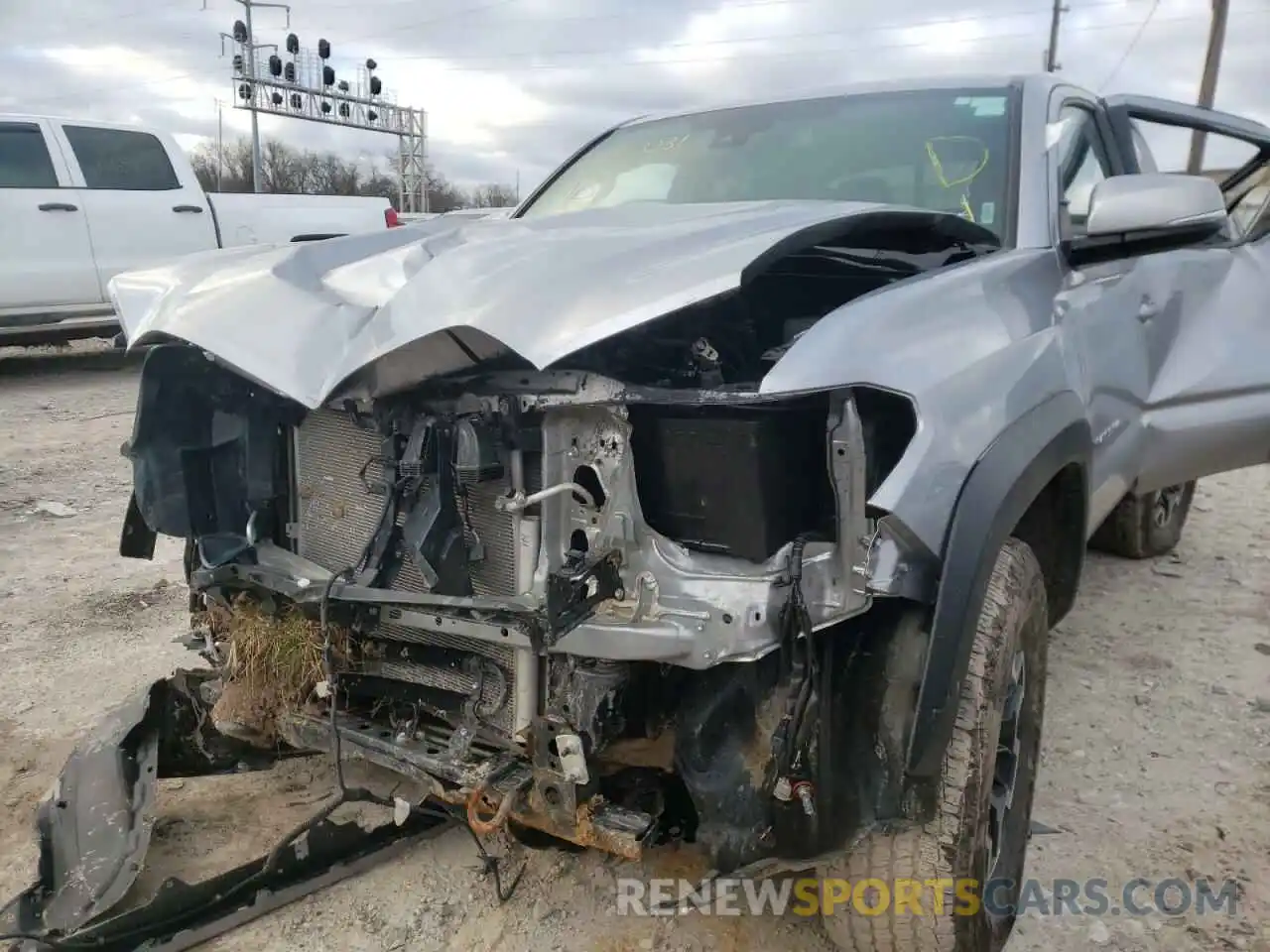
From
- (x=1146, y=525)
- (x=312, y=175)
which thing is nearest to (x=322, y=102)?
(x=312, y=175)

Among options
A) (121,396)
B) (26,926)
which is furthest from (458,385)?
→ (121,396)

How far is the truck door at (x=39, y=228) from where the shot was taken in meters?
8.30

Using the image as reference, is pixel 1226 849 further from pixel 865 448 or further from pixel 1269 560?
pixel 1269 560

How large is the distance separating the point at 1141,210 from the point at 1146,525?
8.71 feet

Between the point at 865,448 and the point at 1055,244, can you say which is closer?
the point at 865,448

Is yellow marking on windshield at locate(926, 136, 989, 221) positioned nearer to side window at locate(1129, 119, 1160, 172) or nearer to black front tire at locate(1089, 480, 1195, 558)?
side window at locate(1129, 119, 1160, 172)

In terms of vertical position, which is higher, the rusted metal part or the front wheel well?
the front wheel well

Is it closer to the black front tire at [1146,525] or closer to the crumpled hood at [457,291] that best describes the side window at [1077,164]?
the crumpled hood at [457,291]

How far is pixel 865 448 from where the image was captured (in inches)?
73.2

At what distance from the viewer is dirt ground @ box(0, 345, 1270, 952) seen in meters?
2.42

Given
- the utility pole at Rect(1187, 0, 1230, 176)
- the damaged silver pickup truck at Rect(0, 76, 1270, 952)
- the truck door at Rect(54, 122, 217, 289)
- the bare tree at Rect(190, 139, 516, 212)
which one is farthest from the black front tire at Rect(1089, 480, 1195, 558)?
the bare tree at Rect(190, 139, 516, 212)

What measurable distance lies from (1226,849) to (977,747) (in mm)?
1229

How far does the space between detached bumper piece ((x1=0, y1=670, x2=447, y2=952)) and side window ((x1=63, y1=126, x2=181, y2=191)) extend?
7.55 meters

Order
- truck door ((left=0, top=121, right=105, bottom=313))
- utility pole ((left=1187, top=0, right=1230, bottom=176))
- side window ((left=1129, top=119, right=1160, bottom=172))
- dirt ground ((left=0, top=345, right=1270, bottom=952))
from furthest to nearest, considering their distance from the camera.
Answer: utility pole ((left=1187, top=0, right=1230, bottom=176)), truck door ((left=0, top=121, right=105, bottom=313)), side window ((left=1129, top=119, right=1160, bottom=172)), dirt ground ((left=0, top=345, right=1270, bottom=952))
